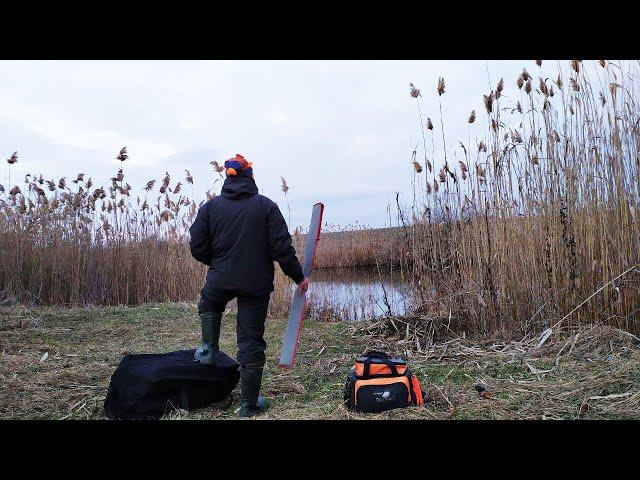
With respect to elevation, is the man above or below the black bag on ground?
above

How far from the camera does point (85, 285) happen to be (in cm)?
920

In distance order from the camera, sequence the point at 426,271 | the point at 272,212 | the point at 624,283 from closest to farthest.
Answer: the point at 272,212
the point at 624,283
the point at 426,271

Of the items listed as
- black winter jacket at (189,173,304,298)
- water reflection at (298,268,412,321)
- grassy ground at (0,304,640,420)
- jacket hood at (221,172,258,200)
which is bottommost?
grassy ground at (0,304,640,420)

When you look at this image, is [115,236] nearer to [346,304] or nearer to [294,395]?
[346,304]

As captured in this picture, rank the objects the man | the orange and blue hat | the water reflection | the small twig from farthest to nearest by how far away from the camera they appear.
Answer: the water reflection
the small twig
the orange and blue hat
the man

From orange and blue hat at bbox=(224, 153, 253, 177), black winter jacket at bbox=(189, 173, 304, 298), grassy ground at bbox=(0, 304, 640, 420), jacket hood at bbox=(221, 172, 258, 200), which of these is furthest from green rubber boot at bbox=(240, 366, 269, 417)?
orange and blue hat at bbox=(224, 153, 253, 177)

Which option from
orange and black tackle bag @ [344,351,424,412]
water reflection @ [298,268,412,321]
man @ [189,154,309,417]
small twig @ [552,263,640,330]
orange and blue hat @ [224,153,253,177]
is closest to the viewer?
orange and black tackle bag @ [344,351,424,412]

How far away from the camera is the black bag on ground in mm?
3695

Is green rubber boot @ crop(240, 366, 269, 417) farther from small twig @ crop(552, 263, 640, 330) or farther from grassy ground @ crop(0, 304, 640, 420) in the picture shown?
small twig @ crop(552, 263, 640, 330)

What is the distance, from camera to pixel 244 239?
378 cm
